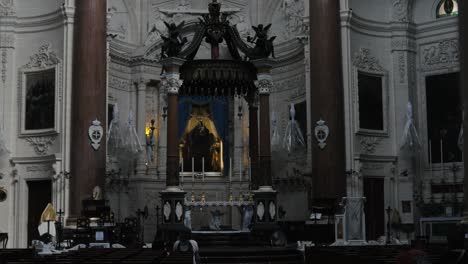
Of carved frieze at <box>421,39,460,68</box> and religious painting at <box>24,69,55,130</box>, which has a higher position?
carved frieze at <box>421,39,460,68</box>

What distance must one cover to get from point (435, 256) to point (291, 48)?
18.8 m

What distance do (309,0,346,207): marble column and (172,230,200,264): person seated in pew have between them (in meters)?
6.06

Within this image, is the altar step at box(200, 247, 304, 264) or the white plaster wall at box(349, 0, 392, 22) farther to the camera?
the white plaster wall at box(349, 0, 392, 22)

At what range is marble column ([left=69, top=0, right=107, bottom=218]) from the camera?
2653 cm

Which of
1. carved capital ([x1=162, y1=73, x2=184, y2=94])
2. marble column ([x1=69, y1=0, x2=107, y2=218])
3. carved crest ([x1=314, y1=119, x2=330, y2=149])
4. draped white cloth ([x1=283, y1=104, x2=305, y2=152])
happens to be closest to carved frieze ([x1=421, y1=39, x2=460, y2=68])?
draped white cloth ([x1=283, y1=104, x2=305, y2=152])

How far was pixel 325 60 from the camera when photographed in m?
27.6

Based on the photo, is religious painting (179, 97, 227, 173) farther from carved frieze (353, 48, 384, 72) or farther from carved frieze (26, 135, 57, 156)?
carved frieze (353, 48, 384, 72)

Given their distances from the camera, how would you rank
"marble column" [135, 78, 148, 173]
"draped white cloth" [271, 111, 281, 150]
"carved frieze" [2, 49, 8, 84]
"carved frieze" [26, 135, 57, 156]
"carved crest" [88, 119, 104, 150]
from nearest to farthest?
"carved crest" [88, 119, 104, 150]
"carved frieze" [26, 135, 57, 156]
"carved frieze" [2, 49, 8, 84]
"draped white cloth" [271, 111, 281, 150]
"marble column" [135, 78, 148, 173]

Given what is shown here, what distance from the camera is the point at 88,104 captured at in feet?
88.0

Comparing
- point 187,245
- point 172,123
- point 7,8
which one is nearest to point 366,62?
point 172,123

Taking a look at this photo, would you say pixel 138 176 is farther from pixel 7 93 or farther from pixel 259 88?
pixel 259 88

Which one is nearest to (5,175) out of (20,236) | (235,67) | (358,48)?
(20,236)

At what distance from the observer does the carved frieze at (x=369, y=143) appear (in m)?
29.0

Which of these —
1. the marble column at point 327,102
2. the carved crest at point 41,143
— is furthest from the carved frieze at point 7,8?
the marble column at point 327,102
